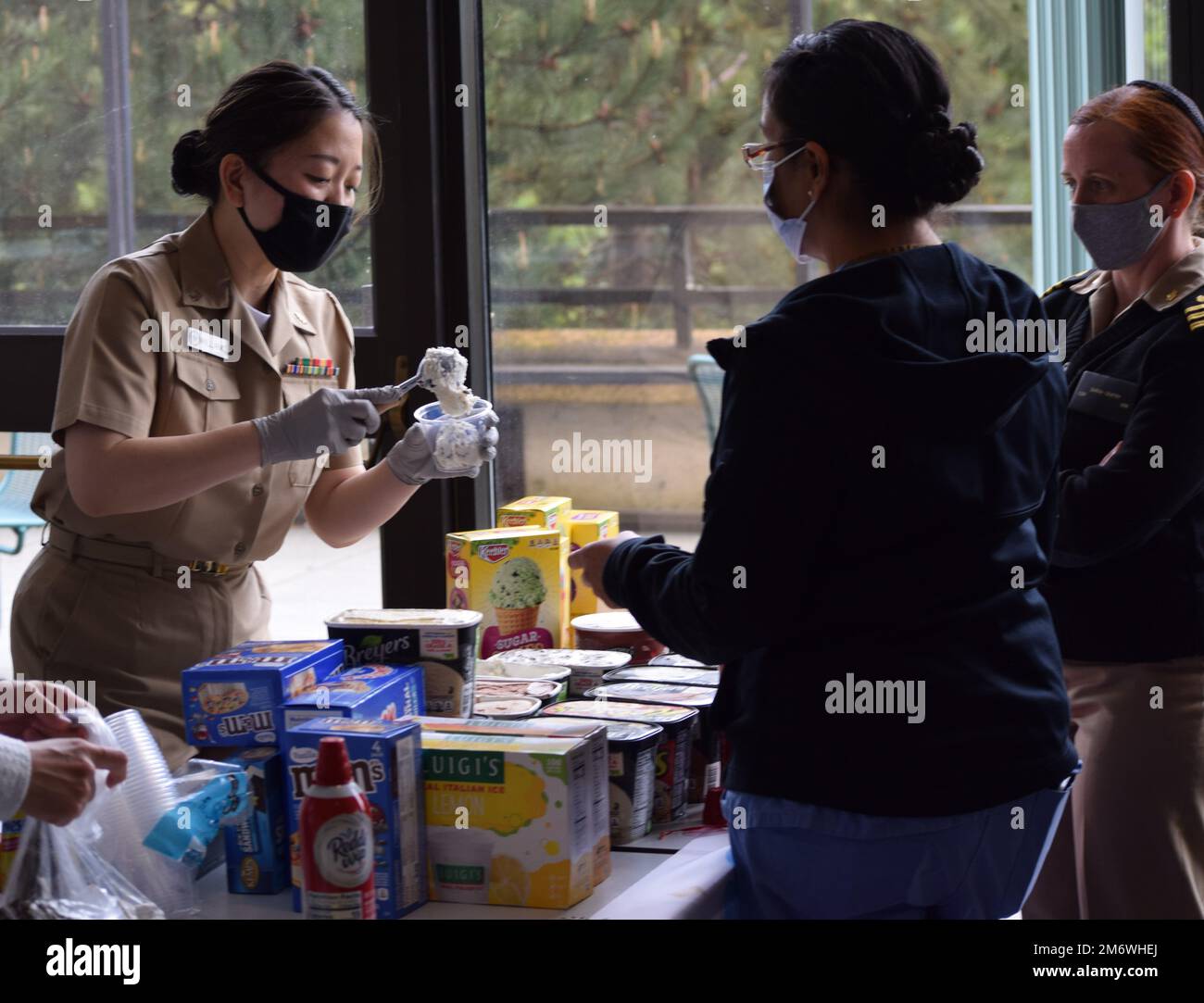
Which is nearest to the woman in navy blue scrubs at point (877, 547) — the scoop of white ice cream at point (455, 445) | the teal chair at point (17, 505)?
the scoop of white ice cream at point (455, 445)

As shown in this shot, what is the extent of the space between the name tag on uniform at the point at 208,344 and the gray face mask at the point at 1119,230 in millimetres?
1437

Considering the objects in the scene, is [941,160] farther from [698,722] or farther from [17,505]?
[17,505]

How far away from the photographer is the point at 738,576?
52.9 inches

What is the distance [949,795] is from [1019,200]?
2.21 meters

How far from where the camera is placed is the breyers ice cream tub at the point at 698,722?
6.05 feet

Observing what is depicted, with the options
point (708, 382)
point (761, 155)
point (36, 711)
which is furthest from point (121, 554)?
point (708, 382)

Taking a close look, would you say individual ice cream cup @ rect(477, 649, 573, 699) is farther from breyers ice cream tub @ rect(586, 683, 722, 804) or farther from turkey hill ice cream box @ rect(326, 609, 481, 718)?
turkey hill ice cream box @ rect(326, 609, 481, 718)

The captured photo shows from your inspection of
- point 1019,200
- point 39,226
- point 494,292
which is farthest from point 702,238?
point 39,226

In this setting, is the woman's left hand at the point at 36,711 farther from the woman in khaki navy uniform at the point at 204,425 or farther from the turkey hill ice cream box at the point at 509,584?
the turkey hill ice cream box at the point at 509,584

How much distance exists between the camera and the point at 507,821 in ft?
4.87

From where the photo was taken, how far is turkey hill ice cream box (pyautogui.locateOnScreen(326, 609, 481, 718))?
1785mm

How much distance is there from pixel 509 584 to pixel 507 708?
0.52m

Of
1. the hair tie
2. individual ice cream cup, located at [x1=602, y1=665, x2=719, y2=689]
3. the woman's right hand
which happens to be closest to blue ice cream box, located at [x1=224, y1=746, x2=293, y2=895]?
the woman's right hand
